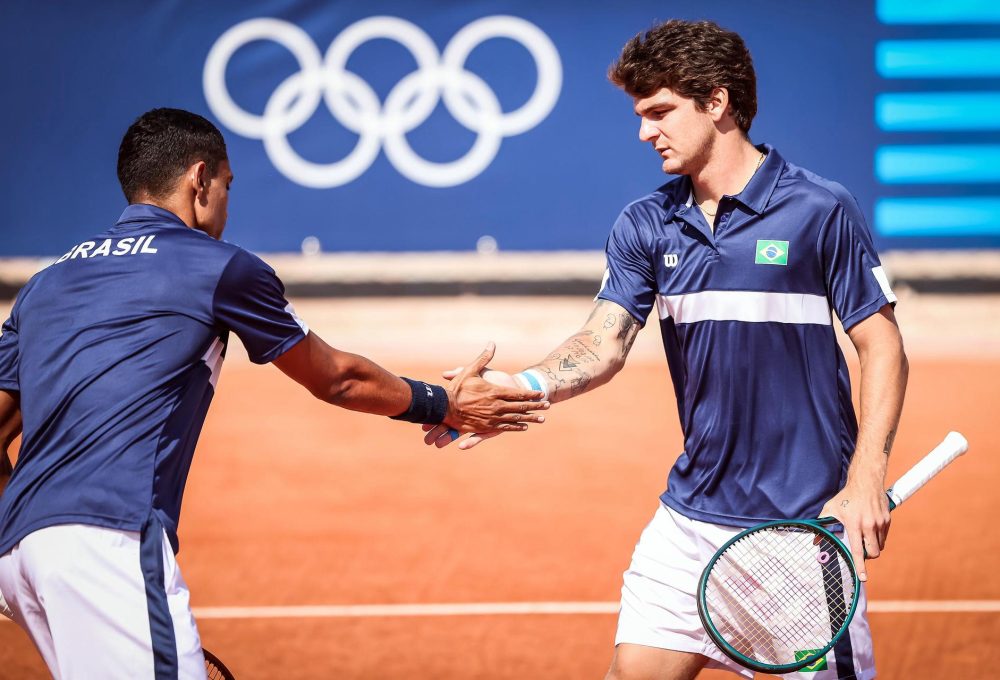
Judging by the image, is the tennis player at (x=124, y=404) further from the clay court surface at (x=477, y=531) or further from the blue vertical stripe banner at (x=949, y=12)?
the blue vertical stripe banner at (x=949, y=12)

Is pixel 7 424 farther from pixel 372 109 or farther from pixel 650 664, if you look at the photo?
pixel 372 109

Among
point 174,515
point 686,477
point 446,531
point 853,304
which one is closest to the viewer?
point 174,515

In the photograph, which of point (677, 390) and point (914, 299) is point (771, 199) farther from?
point (914, 299)

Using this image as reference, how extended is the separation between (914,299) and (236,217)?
8.55 meters

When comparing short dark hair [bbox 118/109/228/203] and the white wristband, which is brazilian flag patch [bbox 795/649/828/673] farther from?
short dark hair [bbox 118/109/228/203]

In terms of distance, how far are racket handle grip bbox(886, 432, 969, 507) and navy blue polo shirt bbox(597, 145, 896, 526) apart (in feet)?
0.81

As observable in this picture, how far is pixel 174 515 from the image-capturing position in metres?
3.63

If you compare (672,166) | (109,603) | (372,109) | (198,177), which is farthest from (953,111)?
(109,603)

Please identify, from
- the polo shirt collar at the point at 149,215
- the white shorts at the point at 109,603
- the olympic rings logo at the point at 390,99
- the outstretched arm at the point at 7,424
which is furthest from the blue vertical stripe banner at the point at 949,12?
the white shorts at the point at 109,603

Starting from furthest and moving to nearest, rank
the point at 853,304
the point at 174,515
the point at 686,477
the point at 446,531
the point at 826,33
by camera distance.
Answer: the point at 826,33 < the point at 446,531 < the point at 686,477 < the point at 853,304 < the point at 174,515

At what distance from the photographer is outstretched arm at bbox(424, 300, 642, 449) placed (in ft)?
15.1

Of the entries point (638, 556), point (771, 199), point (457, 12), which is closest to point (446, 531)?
point (638, 556)

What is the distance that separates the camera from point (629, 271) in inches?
177

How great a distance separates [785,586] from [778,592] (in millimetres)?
31
